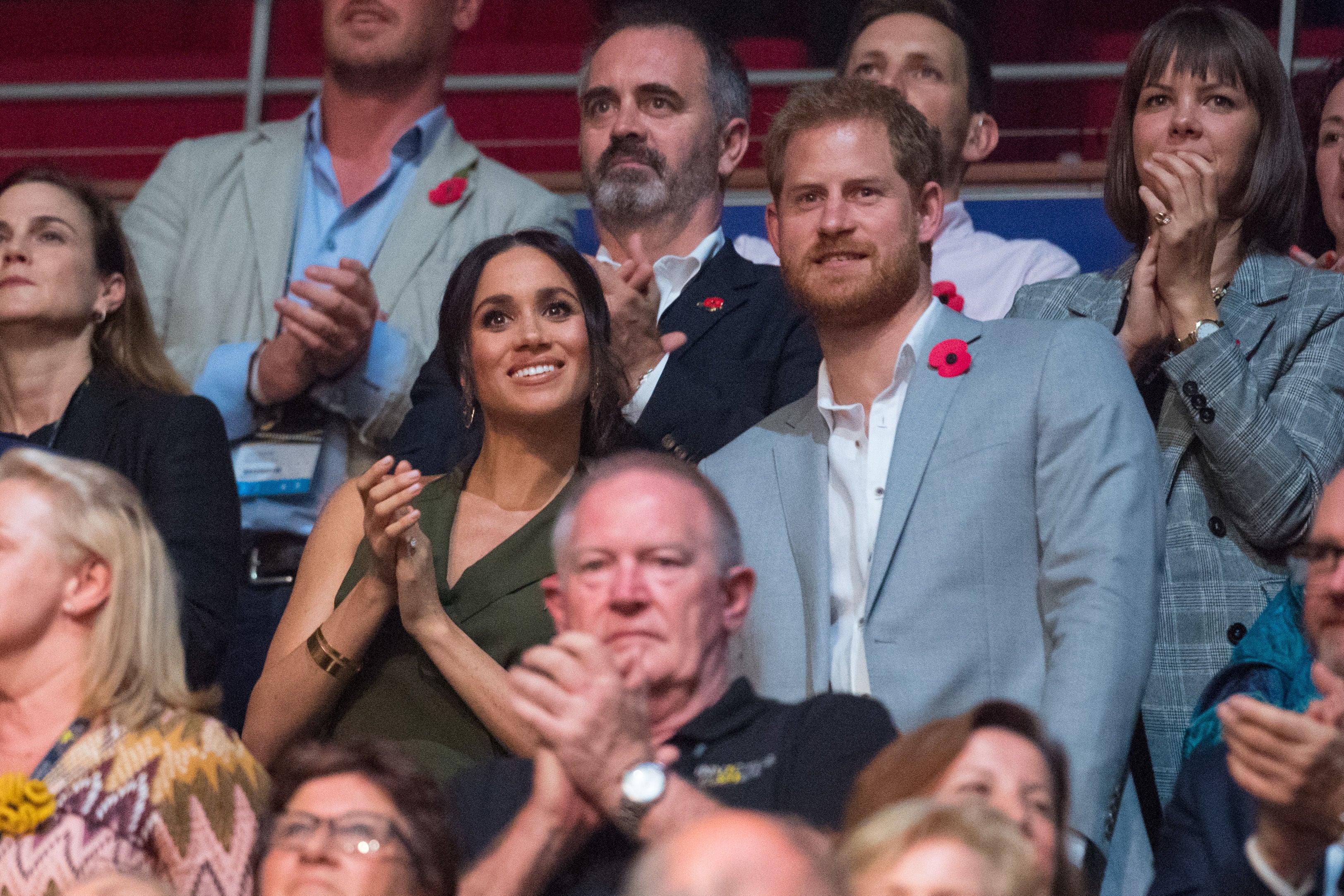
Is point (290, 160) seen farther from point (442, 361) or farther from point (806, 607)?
point (806, 607)

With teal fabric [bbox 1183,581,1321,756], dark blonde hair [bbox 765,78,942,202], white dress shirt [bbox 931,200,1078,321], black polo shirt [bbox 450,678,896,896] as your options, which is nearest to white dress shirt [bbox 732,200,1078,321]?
white dress shirt [bbox 931,200,1078,321]

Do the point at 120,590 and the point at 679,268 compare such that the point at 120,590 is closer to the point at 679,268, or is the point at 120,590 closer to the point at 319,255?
the point at 679,268

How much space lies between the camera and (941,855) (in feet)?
4.81

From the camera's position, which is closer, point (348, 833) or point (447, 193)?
point (348, 833)

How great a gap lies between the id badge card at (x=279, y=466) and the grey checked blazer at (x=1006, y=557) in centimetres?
95

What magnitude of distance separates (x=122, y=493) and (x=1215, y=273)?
5.21ft

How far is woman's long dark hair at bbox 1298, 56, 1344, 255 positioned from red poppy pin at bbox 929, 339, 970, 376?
1.00m

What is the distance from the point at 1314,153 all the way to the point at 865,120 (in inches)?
40.9

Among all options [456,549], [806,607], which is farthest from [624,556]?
[456,549]

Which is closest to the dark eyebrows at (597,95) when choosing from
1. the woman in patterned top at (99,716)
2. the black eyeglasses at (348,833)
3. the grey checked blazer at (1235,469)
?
the grey checked blazer at (1235,469)

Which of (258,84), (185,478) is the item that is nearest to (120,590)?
(185,478)

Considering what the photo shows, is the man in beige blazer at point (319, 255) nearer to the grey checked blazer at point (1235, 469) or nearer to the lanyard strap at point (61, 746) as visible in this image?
the lanyard strap at point (61, 746)

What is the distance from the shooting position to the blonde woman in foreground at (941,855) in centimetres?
145

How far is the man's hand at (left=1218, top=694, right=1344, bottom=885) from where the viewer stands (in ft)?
5.47
